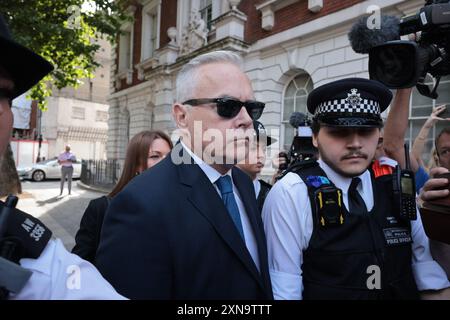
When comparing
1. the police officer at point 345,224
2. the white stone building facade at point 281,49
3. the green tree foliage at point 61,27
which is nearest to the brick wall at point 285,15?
the white stone building facade at point 281,49

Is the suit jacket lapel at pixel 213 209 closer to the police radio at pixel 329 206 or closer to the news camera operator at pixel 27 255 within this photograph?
the police radio at pixel 329 206

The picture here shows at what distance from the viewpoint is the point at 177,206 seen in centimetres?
141

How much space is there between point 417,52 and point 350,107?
15.2 inches

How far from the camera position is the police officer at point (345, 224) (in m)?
1.56

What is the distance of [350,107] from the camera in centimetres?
174

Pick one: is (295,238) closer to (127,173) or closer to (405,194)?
(405,194)

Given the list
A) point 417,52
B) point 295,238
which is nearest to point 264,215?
point 295,238

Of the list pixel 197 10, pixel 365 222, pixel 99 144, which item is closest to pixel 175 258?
pixel 365 222

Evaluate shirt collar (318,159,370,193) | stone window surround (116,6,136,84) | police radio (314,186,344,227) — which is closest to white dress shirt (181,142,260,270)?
police radio (314,186,344,227)

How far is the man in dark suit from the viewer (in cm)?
129

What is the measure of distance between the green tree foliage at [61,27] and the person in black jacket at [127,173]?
24.3ft

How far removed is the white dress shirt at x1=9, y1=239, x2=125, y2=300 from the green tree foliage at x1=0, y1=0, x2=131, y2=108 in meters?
9.13

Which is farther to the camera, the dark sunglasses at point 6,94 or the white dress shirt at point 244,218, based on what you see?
the white dress shirt at point 244,218
